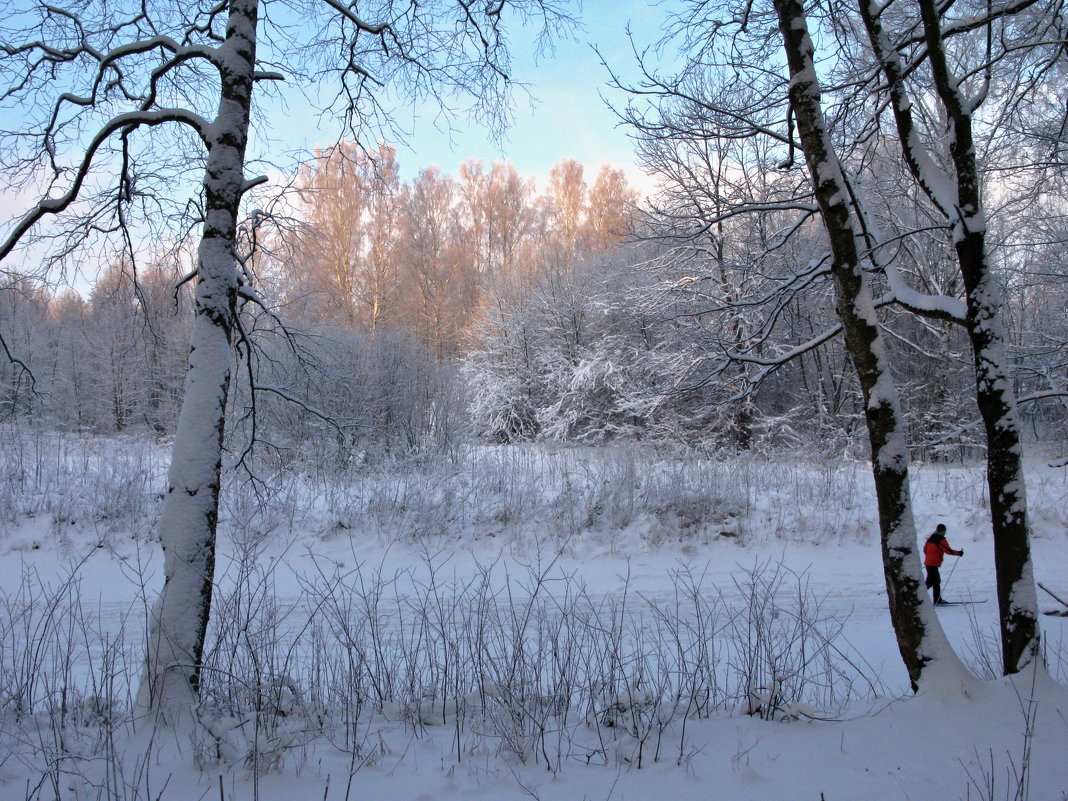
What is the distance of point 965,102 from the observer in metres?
3.84

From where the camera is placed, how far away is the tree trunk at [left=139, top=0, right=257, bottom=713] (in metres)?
2.96

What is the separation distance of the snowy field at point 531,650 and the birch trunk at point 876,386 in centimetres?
35

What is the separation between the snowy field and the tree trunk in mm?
195

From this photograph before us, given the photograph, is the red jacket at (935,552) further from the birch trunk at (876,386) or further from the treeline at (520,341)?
the birch trunk at (876,386)

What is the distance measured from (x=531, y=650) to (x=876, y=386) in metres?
3.36

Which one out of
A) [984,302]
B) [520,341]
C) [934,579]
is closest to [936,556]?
[934,579]

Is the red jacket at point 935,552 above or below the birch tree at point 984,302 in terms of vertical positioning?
below

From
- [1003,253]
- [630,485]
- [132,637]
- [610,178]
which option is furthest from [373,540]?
[610,178]

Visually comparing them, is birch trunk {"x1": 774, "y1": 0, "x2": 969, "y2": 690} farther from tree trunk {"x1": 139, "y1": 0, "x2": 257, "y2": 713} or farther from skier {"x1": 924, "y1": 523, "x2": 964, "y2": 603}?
skier {"x1": 924, "y1": 523, "x2": 964, "y2": 603}

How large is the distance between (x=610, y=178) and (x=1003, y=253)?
→ 2087 centimetres

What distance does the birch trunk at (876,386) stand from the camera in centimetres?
334

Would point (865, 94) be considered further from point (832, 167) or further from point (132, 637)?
point (132, 637)

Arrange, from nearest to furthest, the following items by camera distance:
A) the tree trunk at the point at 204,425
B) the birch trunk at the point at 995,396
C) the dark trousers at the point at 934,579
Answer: the tree trunk at the point at 204,425 < the birch trunk at the point at 995,396 < the dark trousers at the point at 934,579

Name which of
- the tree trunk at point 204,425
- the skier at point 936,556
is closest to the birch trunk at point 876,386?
the tree trunk at point 204,425
